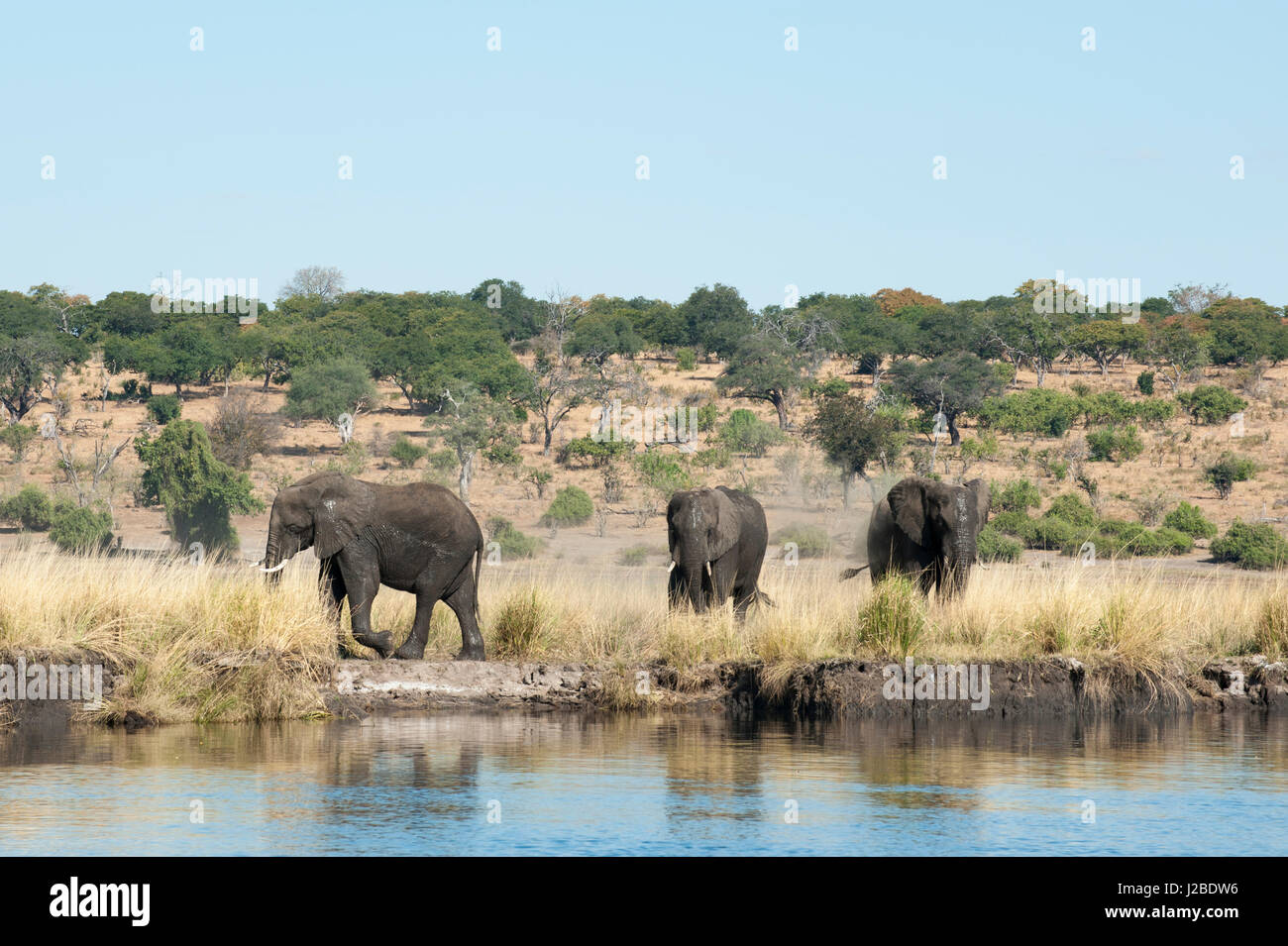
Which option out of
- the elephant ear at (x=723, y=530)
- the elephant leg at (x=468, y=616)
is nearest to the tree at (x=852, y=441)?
the elephant ear at (x=723, y=530)

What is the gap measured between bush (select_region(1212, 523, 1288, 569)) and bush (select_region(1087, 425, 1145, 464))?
11.7 metres

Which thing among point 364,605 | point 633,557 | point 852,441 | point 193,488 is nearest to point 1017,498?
point 852,441

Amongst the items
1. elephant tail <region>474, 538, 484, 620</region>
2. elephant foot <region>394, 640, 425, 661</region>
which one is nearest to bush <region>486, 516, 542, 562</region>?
elephant tail <region>474, 538, 484, 620</region>

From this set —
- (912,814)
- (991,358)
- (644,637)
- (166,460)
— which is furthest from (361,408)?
(912,814)

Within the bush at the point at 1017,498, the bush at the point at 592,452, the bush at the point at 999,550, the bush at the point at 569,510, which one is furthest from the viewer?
the bush at the point at 592,452

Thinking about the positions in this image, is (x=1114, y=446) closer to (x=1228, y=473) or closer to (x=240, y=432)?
(x=1228, y=473)

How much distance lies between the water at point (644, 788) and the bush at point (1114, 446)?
34867mm

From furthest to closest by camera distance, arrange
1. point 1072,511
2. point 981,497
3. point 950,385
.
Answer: point 950,385, point 1072,511, point 981,497

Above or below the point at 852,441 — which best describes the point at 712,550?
below

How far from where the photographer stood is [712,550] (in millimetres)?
18047

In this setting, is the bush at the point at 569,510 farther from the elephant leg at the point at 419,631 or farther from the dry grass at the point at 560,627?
the elephant leg at the point at 419,631

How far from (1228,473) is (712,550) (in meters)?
30.5

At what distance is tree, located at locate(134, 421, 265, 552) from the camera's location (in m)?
38.6

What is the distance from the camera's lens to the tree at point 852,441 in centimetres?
4362
